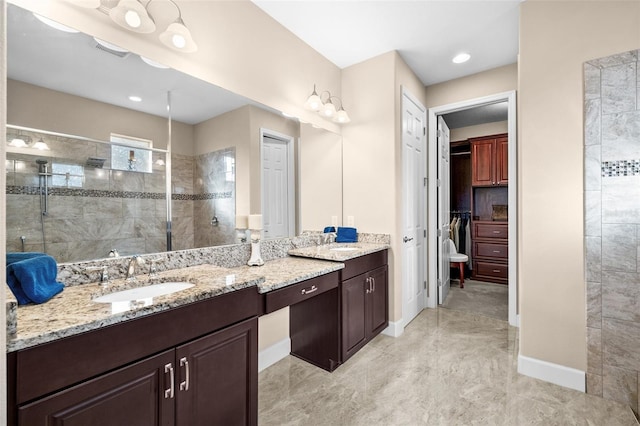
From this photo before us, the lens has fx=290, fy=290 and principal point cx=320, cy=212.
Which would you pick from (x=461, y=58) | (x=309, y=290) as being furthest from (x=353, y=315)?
(x=461, y=58)

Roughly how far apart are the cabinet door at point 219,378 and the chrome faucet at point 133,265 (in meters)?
0.53

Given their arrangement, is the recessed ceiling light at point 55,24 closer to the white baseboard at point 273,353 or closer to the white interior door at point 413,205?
the white baseboard at point 273,353

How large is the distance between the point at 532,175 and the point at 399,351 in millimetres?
1803

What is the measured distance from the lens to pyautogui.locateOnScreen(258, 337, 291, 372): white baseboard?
7.50 feet

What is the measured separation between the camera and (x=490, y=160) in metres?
4.65

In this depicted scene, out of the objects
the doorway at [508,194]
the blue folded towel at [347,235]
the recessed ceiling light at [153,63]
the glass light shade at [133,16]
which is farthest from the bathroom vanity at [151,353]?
the doorway at [508,194]

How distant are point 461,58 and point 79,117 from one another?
3.30 metres

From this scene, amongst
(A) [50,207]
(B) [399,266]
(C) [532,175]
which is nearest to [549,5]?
(C) [532,175]

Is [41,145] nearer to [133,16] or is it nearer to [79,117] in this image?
[79,117]

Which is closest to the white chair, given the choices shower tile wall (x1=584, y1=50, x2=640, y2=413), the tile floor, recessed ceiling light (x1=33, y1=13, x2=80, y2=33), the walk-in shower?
the tile floor

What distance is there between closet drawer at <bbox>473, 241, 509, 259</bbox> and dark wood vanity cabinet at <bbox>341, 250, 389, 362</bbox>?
9.05 feet

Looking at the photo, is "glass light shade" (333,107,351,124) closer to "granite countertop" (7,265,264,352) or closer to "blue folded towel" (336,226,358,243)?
"blue folded towel" (336,226,358,243)

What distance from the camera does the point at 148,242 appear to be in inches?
63.7

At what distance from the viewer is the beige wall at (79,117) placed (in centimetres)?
125
